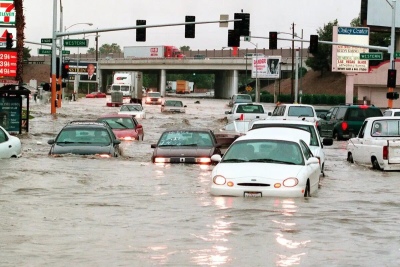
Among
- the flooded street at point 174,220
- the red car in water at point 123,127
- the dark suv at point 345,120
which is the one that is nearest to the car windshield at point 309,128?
the flooded street at point 174,220

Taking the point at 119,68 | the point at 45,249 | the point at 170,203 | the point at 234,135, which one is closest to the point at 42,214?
the point at 170,203

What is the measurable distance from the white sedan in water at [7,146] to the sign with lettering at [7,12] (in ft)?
138

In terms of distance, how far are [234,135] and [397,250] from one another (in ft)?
69.4

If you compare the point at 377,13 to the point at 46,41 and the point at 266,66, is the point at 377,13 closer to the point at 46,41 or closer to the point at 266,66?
the point at 46,41

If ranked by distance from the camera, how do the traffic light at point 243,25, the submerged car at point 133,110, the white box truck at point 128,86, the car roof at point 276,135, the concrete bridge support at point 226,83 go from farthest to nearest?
the concrete bridge support at point 226,83
the white box truck at point 128,86
the submerged car at point 133,110
the traffic light at point 243,25
the car roof at point 276,135

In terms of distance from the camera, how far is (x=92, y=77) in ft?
454

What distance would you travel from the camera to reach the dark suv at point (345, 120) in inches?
1742

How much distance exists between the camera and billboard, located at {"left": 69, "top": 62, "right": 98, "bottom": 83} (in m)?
135

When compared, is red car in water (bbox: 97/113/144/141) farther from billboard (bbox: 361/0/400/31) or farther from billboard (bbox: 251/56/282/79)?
billboard (bbox: 251/56/282/79)

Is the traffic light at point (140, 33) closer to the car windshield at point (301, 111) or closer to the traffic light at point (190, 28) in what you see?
the traffic light at point (190, 28)

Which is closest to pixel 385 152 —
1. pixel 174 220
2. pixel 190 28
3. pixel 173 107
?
pixel 174 220

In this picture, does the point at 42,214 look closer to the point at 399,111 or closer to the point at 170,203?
the point at 170,203

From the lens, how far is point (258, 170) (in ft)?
60.6

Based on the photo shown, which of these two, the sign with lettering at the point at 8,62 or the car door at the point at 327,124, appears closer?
the car door at the point at 327,124
